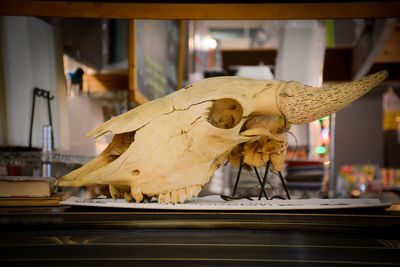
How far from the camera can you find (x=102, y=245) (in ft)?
2.31

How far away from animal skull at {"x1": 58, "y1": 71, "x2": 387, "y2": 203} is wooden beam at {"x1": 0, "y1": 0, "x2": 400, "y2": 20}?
28 cm

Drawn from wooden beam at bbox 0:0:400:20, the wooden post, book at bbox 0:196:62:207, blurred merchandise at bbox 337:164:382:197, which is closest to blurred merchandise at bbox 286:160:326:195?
the wooden post

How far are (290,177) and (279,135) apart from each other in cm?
88

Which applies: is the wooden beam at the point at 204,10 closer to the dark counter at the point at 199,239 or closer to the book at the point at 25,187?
the book at the point at 25,187

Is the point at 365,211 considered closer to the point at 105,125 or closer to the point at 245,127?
the point at 245,127

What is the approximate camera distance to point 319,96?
3.18 feet

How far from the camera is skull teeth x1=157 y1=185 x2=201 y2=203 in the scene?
0.99 m

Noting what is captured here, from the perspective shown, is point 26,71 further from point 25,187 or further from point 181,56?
point 181,56

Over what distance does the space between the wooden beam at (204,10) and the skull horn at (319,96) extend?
31 cm

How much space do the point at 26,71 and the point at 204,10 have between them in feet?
1.97

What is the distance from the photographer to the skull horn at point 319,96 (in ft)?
3.17

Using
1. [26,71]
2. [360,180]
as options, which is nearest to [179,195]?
[26,71]

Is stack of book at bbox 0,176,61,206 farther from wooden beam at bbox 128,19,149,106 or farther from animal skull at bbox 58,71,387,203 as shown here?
wooden beam at bbox 128,19,149,106

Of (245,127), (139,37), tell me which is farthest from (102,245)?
(139,37)
